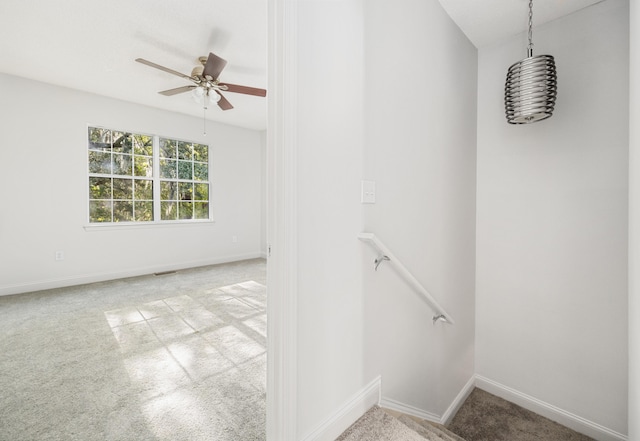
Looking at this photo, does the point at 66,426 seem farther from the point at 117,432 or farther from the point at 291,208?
the point at 291,208

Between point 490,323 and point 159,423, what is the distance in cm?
264

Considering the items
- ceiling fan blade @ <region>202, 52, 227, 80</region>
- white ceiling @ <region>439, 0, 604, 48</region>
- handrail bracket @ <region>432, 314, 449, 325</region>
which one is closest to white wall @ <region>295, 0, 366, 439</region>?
handrail bracket @ <region>432, 314, 449, 325</region>

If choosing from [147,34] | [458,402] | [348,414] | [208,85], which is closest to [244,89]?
[208,85]

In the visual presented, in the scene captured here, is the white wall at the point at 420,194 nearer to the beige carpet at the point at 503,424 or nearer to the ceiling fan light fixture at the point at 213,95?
the beige carpet at the point at 503,424

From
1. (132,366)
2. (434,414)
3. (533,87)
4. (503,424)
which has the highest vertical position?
(533,87)

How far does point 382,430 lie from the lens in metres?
1.38

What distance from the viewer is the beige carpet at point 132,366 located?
1538 millimetres

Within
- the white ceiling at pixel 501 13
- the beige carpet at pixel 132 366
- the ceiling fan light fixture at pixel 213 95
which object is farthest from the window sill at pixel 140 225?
Result: the white ceiling at pixel 501 13

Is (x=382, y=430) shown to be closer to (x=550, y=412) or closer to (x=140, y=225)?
(x=550, y=412)

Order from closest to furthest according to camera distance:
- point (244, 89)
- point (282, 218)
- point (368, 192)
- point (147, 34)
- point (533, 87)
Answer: point (282, 218) < point (368, 192) < point (533, 87) < point (147, 34) < point (244, 89)

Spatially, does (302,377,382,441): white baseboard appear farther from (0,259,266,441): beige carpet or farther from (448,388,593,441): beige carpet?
(448,388,593,441): beige carpet

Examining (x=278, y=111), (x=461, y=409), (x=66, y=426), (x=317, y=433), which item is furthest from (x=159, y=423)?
(x=461, y=409)

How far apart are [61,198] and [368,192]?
451 centimetres

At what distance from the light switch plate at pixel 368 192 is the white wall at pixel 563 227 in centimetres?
160
